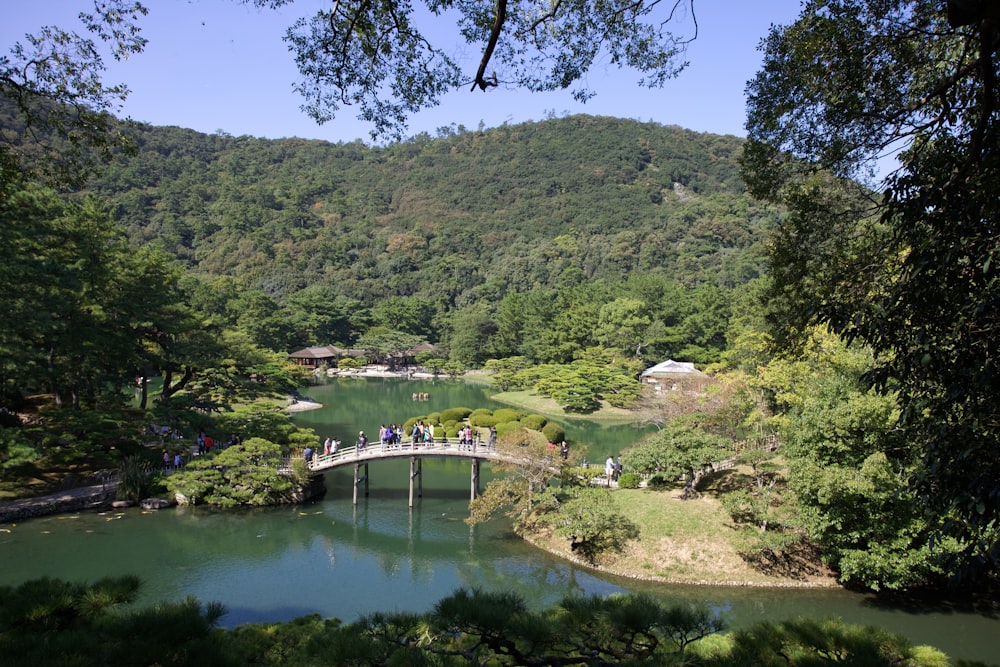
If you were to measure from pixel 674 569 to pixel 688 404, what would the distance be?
30.6 feet

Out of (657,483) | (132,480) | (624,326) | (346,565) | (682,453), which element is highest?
(624,326)

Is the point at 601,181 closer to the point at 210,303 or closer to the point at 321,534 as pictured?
the point at 210,303

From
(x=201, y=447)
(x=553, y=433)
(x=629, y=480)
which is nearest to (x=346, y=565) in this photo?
(x=629, y=480)

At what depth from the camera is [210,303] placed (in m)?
44.5

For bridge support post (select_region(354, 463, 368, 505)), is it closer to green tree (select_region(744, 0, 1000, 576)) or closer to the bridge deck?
the bridge deck

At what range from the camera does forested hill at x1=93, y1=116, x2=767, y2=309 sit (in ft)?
239

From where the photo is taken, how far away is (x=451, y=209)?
108m

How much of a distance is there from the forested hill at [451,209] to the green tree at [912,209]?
41.8m

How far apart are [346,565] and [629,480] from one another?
23.6 ft

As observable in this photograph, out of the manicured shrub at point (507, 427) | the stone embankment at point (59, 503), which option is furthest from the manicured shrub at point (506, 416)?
the stone embankment at point (59, 503)

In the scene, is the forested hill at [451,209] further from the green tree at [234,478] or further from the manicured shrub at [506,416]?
the green tree at [234,478]

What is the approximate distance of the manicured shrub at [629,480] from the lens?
53.3 feet

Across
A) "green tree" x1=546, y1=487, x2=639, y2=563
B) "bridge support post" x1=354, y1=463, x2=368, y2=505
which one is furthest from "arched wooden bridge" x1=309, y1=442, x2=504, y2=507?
"green tree" x1=546, y1=487, x2=639, y2=563

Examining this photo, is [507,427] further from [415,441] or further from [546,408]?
[546,408]
